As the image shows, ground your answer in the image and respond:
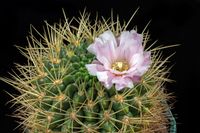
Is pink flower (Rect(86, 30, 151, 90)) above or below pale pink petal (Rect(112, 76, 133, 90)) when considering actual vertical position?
above

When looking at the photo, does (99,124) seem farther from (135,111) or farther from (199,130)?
(199,130)

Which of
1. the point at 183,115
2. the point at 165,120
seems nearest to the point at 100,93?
the point at 165,120

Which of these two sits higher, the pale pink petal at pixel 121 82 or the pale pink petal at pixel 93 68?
the pale pink petal at pixel 93 68

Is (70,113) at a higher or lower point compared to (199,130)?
higher

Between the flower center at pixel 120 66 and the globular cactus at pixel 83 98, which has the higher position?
the flower center at pixel 120 66
